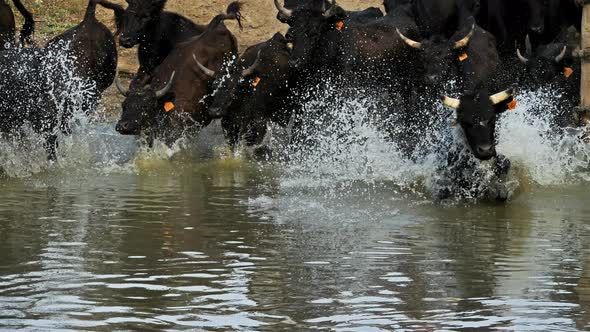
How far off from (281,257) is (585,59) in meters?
6.12

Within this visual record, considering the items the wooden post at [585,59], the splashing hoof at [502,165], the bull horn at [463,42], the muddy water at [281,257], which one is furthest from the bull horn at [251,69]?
the splashing hoof at [502,165]

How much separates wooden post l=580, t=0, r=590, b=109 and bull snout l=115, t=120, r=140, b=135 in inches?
175

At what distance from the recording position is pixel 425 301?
7664 mm

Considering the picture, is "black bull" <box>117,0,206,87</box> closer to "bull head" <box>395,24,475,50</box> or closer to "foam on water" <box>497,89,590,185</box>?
"bull head" <box>395,24,475,50</box>

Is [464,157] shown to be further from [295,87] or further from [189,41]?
[189,41]

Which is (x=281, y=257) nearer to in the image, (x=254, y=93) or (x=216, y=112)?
(x=216, y=112)

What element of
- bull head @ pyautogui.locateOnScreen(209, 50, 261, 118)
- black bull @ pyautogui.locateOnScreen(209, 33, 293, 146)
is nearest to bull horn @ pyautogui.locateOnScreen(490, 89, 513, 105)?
black bull @ pyautogui.locateOnScreen(209, 33, 293, 146)

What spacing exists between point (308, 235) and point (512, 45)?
7.69 metres

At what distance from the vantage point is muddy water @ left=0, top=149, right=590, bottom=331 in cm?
735

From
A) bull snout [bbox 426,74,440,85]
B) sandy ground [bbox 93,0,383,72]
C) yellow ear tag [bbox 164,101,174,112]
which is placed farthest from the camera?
sandy ground [bbox 93,0,383,72]

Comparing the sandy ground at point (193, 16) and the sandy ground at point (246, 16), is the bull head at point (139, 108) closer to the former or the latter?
the sandy ground at point (193, 16)

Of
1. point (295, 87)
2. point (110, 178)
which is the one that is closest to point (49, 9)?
point (295, 87)

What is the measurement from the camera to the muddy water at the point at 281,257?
24.1ft

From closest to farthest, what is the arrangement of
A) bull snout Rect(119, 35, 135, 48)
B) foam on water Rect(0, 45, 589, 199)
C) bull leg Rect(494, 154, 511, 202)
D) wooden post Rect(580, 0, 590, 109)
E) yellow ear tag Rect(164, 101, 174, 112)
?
bull leg Rect(494, 154, 511, 202) < foam on water Rect(0, 45, 589, 199) < wooden post Rect(580, 0, 590, 109) < yellow ear tag Rect(164, 101, 174, 112) < bull snout Rect(119, 35, 135, 48)
